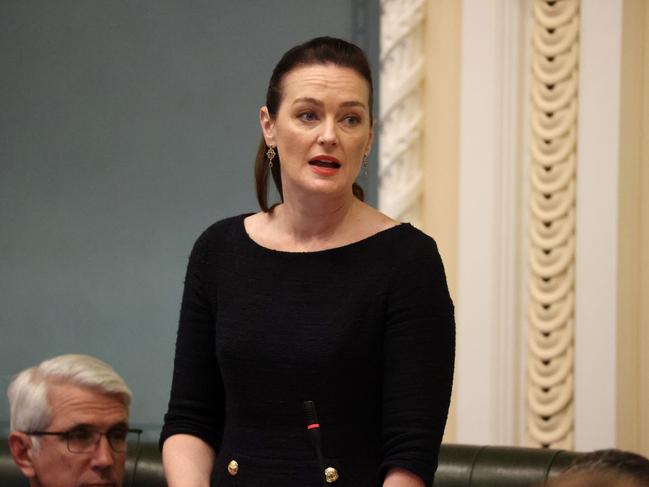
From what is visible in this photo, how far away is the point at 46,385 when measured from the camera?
3.00 m

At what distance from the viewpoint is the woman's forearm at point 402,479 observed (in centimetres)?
200

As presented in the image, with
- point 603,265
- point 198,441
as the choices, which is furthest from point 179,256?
point 198,441

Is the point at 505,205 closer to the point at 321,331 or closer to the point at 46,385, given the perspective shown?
the point at 46,385

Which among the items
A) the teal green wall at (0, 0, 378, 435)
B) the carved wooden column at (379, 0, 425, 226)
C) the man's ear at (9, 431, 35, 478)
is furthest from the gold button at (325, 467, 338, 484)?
the teal green wall at (0, 0, 378, 435)

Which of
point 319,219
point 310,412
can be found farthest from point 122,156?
point 310,412

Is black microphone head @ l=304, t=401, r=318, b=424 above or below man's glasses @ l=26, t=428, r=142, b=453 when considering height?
above

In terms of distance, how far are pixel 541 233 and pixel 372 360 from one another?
1.94 meters

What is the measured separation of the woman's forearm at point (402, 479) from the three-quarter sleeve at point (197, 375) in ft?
1.25

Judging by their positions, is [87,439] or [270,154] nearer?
[270,154]

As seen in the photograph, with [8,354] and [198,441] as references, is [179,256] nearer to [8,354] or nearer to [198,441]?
[8,354]

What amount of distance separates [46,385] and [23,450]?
0.51 feet

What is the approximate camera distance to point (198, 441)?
7.29ft

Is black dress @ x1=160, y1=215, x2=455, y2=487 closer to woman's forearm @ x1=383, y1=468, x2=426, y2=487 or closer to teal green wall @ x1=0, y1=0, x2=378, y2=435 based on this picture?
woman's forearm @ x1=383, y1=468, x2=426, y2=487

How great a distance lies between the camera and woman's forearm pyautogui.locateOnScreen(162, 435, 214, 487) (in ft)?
7.07
